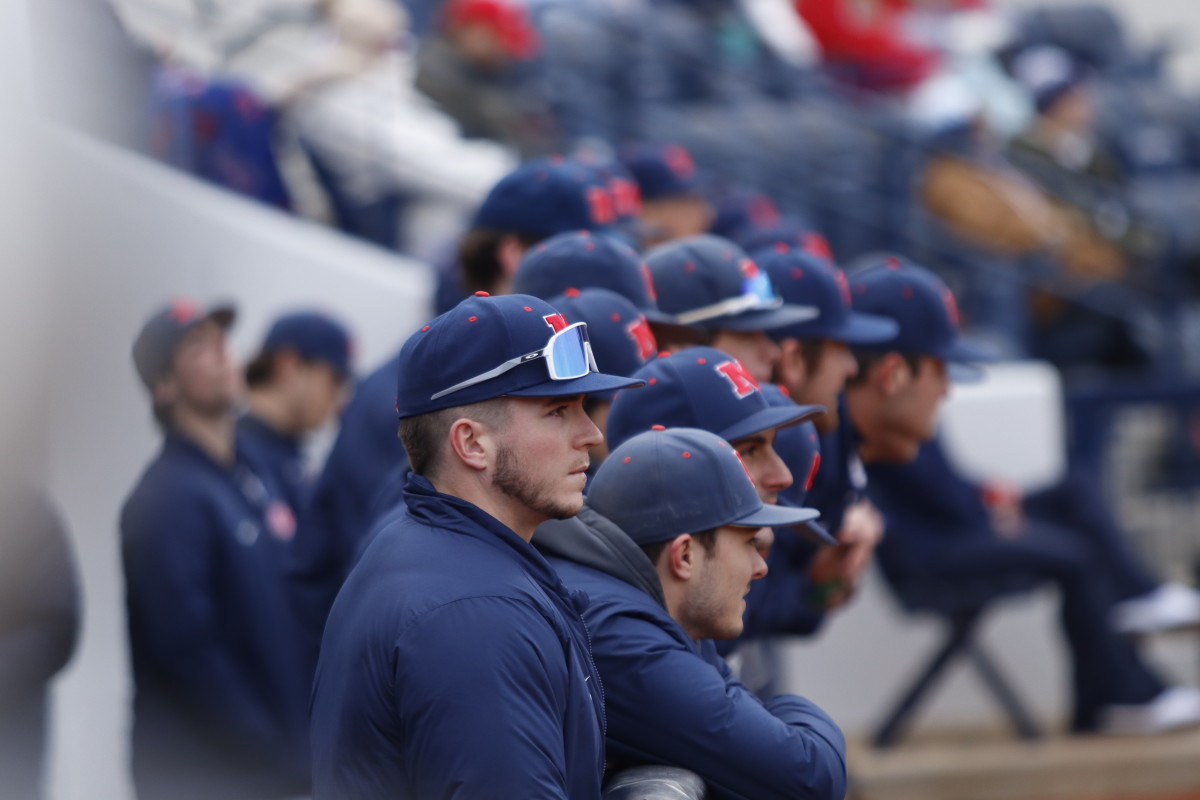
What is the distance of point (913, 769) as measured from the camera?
223 inches

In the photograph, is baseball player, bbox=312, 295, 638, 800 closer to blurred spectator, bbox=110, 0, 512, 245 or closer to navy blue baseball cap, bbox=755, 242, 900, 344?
navy blue baseball cap, bbox=755, 242, 900, 344

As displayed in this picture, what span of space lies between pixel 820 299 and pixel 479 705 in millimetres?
1954

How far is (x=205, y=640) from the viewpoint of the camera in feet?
12.6

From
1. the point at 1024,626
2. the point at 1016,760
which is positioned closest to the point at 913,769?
the point at 1016,760

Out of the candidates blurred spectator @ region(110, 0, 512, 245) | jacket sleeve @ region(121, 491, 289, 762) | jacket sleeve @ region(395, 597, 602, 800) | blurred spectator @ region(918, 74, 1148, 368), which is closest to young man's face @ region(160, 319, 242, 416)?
jacket sleeve @ region(121, 491, 289, 762)

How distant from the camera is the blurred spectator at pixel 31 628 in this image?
3.06 metres

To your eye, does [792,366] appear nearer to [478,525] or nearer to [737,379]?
[737,379]

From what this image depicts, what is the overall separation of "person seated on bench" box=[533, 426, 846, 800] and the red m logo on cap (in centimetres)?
33

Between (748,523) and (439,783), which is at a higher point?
(748,523)

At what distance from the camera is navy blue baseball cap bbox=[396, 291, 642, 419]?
6.60 feet

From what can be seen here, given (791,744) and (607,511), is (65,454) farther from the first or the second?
(791,744)

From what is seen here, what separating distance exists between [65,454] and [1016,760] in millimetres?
3753

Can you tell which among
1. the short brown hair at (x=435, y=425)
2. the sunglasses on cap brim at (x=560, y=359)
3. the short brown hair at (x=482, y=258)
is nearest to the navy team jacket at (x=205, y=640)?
the short brown hair at (x=482, y=258)

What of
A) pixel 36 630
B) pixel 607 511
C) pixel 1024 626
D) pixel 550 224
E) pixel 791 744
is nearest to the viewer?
pixel 791 744
